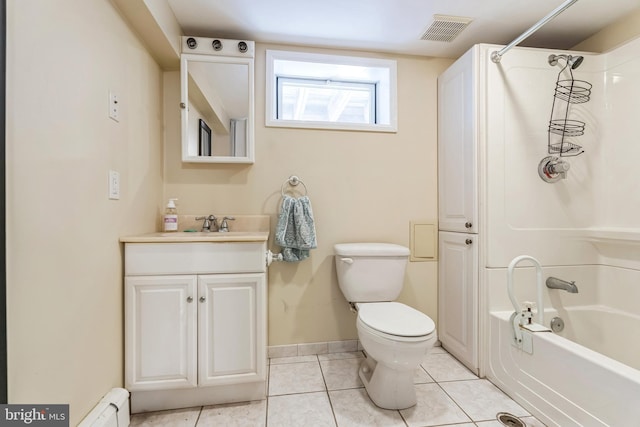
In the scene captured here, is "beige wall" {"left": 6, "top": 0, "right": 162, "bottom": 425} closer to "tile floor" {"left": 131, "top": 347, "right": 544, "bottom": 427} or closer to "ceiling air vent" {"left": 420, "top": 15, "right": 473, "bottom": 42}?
"tile floor" {"left": 131, "top": 347, "right": 544, "bottom": 427}

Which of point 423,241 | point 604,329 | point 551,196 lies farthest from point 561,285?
point 423,241

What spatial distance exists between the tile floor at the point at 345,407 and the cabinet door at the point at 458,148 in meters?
0.89

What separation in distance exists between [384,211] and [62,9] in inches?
71.7

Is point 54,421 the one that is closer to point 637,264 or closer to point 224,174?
point 224,174

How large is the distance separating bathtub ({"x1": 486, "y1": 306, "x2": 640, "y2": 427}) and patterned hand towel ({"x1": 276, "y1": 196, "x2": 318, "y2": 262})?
116 cm

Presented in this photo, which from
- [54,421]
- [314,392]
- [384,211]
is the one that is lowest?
[314,392]

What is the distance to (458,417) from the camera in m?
1.31

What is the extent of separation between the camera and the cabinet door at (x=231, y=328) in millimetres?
1347

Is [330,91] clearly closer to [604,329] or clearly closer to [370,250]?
[370,250]

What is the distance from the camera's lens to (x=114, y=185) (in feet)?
4.12

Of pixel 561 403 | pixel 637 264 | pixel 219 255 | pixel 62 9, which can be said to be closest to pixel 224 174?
pixel 219 255

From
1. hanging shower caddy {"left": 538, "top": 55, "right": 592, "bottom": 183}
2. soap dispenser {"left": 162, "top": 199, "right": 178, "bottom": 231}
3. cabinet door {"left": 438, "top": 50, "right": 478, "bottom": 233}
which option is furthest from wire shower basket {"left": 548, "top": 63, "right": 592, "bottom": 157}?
soap dispenser {"left": 162, "top": 199, "right": 178, "bottom": 231}

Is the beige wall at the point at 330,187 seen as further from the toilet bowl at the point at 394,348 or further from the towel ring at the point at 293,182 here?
the toilet bowl at the point at 394,348

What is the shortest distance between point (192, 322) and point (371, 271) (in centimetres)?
102
